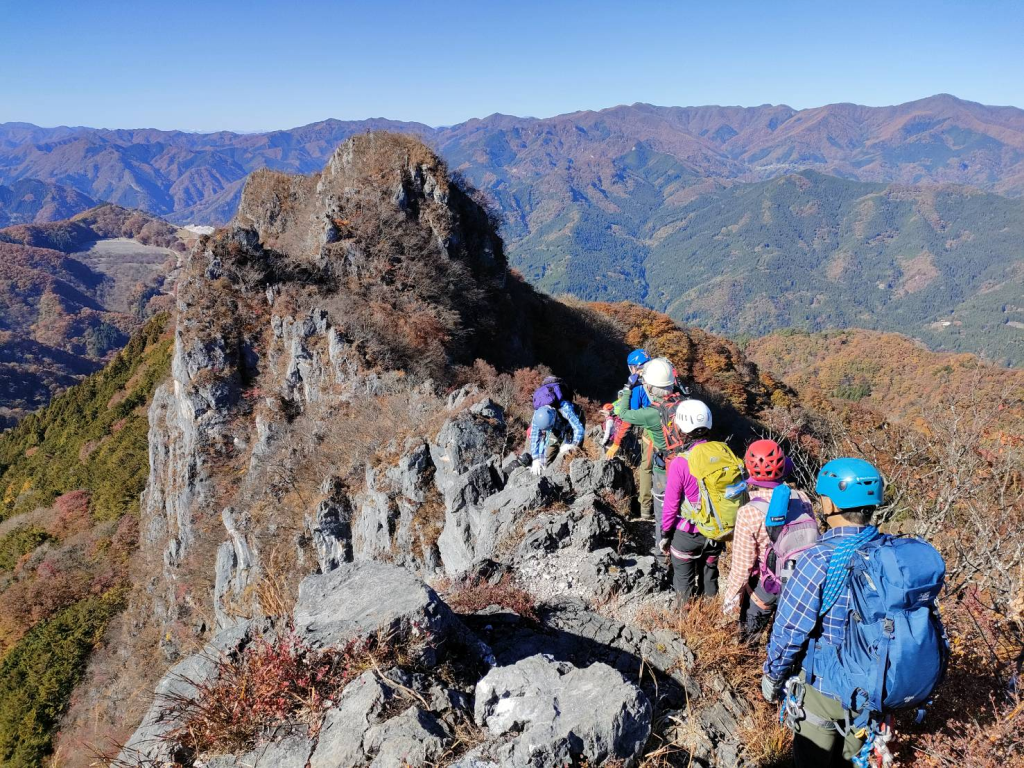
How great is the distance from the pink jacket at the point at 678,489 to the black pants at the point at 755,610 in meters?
0.76

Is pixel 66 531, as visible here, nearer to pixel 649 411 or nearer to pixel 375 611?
pixel 375 611

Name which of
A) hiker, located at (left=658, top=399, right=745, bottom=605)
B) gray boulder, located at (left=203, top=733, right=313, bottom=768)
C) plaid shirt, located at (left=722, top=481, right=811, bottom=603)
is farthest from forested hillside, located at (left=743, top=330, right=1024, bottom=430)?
gray boulder, located at (left=203, top=733, right=313, bottom=768)

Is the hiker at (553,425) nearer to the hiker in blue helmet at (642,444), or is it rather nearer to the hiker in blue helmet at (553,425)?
the hiker in blue helmet at (553,425)

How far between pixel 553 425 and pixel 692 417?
4414mm

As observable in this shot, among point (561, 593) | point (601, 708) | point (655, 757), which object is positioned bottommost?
point (561, 593)

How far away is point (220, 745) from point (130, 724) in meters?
4.55

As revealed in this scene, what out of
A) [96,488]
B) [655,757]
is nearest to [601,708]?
[655,757]

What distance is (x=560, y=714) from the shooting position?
139 inches

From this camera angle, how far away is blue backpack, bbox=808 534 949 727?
2.94 meters

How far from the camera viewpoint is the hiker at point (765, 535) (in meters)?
4.28

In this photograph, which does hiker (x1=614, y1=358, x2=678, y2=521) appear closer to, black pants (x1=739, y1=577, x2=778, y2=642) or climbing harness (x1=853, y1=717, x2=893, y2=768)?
black pants (x1=739, y1=577, x2=778, y2=642)

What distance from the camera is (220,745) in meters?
3.87

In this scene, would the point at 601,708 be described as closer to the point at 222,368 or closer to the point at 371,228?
the point at 222,368

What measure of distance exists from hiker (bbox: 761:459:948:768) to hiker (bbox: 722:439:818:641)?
0.78 meters
